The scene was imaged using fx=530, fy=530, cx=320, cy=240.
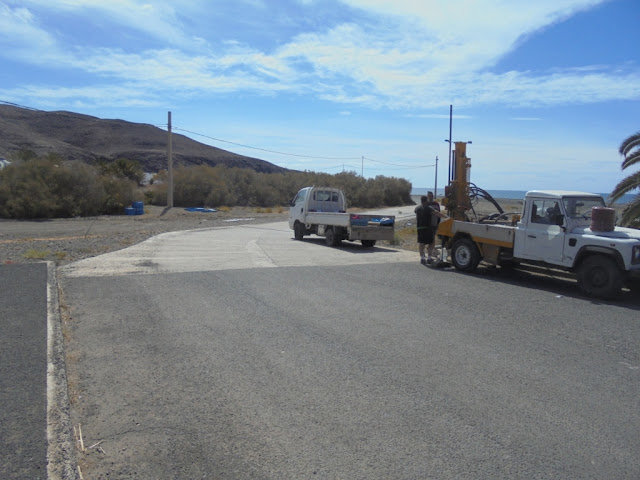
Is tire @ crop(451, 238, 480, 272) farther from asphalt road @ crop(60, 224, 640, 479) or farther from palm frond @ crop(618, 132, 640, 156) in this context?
palm frond @ crop(618, 132, 640, 156)

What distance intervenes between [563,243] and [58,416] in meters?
9.58

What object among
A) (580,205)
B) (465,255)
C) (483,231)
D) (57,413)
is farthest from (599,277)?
(57,413)

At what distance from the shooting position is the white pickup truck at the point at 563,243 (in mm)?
9852

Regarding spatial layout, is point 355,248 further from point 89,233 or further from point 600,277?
point 89,233

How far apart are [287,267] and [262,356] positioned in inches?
287

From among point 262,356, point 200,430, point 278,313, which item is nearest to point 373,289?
point 278,313

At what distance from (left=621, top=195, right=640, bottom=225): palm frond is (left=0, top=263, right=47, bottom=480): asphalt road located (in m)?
15.3

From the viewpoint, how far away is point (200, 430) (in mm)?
4379

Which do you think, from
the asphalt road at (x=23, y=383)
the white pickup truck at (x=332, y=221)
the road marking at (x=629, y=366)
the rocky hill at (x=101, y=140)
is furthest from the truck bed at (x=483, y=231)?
the rocky hill at (x=101, y=140)

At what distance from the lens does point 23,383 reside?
520cm

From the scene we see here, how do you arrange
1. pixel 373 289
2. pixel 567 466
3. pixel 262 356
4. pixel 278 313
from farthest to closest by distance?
1. pixel 373 289
2. pixel 278 313
3. pixel 262 356
4. pixel 567 466

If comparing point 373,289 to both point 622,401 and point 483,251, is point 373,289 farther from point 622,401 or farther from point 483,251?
point 622,401

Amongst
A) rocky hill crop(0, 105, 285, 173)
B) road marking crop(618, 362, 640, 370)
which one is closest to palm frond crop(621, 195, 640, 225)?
road marking crop(618, 362, 640, 370)

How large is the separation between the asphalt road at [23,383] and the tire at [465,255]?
30.3ft
